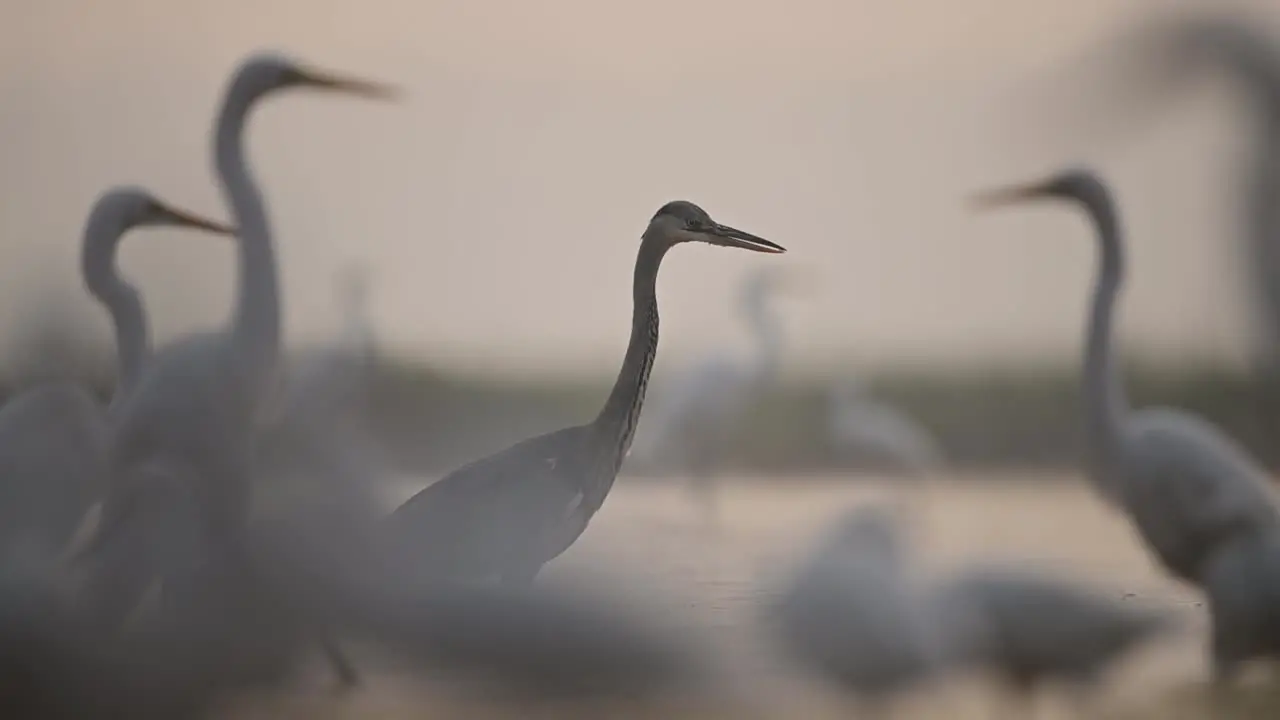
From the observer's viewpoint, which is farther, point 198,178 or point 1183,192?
point 1183,192

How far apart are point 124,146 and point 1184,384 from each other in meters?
1.50

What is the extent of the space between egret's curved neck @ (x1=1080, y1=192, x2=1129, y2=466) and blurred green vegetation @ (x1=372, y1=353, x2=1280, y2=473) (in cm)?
3

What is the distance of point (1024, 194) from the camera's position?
7.25 ft

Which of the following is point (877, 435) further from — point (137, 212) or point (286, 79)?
Answer: point (137, 212)

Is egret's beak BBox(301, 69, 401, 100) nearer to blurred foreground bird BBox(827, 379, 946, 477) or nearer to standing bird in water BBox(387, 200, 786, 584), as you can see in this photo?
standing bird in water BBox(387, 200, 786, 584)

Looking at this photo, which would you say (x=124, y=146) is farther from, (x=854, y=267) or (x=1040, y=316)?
(x=1040, y=316)

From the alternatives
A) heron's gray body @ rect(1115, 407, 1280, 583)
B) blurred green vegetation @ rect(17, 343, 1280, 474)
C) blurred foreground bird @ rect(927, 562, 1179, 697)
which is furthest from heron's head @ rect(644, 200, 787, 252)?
heron's gray body @ rect(1115, 407, 1280, 583)

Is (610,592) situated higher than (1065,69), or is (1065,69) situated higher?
(1065,69)

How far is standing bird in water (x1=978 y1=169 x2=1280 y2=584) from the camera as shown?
2205 mm

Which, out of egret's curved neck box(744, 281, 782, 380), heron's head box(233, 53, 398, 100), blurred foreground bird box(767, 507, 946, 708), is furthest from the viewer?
egret's curved neck box(744, 281, 782, 380)

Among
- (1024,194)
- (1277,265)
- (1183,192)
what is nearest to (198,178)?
(1024,194)

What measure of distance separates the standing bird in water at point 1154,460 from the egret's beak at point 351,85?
806 millimetres

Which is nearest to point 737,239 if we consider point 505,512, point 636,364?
point 636,364

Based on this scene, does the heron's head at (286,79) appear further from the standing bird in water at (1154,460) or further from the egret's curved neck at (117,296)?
the standing bird in water at (1154,460)
